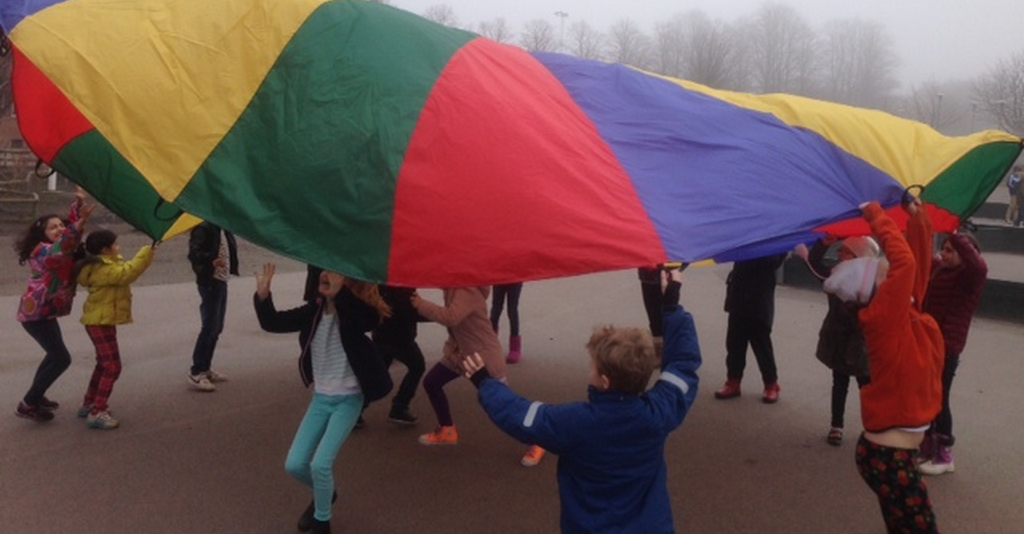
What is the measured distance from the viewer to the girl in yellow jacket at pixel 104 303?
516 centimetres

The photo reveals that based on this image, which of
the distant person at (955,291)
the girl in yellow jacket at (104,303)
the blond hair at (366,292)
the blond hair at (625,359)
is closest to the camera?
the blond hair at (625,359)

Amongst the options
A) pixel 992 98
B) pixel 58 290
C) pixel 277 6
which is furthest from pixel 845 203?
pixel 992 98

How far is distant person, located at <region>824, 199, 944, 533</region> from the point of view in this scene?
315cm

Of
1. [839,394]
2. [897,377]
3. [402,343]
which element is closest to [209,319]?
[402,343]

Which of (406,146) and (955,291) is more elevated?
(406,146)

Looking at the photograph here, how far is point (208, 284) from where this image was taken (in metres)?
6.10

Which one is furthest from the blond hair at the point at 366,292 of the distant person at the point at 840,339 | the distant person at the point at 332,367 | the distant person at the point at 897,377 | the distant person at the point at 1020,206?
the distant person at the point at 1020,206

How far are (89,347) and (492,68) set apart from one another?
17.4ft

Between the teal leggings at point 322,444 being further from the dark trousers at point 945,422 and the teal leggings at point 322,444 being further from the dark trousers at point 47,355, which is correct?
the dark trousers at point 945,422

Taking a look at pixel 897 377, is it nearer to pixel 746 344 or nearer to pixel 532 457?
pixel 532 457

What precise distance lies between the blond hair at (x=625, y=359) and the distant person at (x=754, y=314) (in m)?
3.45

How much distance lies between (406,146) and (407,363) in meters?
2.36

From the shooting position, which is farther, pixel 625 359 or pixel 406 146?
pixel 406 146

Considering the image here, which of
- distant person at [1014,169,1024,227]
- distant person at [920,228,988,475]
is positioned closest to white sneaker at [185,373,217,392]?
distant person at [920,228,988,475]
